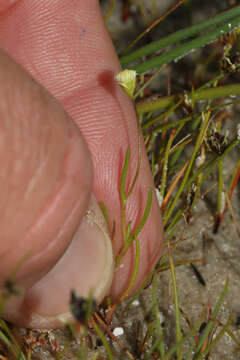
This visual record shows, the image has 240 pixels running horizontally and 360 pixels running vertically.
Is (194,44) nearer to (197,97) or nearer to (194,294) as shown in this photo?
(197,97)

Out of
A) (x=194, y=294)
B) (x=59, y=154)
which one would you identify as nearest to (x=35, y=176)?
(x=59, y=154)

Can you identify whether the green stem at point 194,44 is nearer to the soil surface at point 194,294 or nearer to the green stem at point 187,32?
the green stem at point 187,32

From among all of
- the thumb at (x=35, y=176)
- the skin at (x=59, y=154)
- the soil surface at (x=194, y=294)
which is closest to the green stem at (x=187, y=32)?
the skin at (x=59, y=154)

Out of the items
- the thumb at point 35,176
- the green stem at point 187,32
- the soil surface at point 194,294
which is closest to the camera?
the thumb at point 35,176

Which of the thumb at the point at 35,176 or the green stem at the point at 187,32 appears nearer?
the thumb at the point at 35,176

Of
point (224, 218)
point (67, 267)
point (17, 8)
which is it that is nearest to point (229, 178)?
point (224, 218)

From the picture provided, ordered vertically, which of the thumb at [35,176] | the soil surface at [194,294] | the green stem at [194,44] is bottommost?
the soil surface at [194,294]

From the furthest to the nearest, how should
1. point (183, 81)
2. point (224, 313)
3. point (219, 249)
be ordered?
point (183, 81) → point (219, 249) → point (224, 313)

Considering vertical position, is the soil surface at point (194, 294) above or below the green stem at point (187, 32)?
below

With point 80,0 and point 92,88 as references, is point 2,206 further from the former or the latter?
point 80,0
